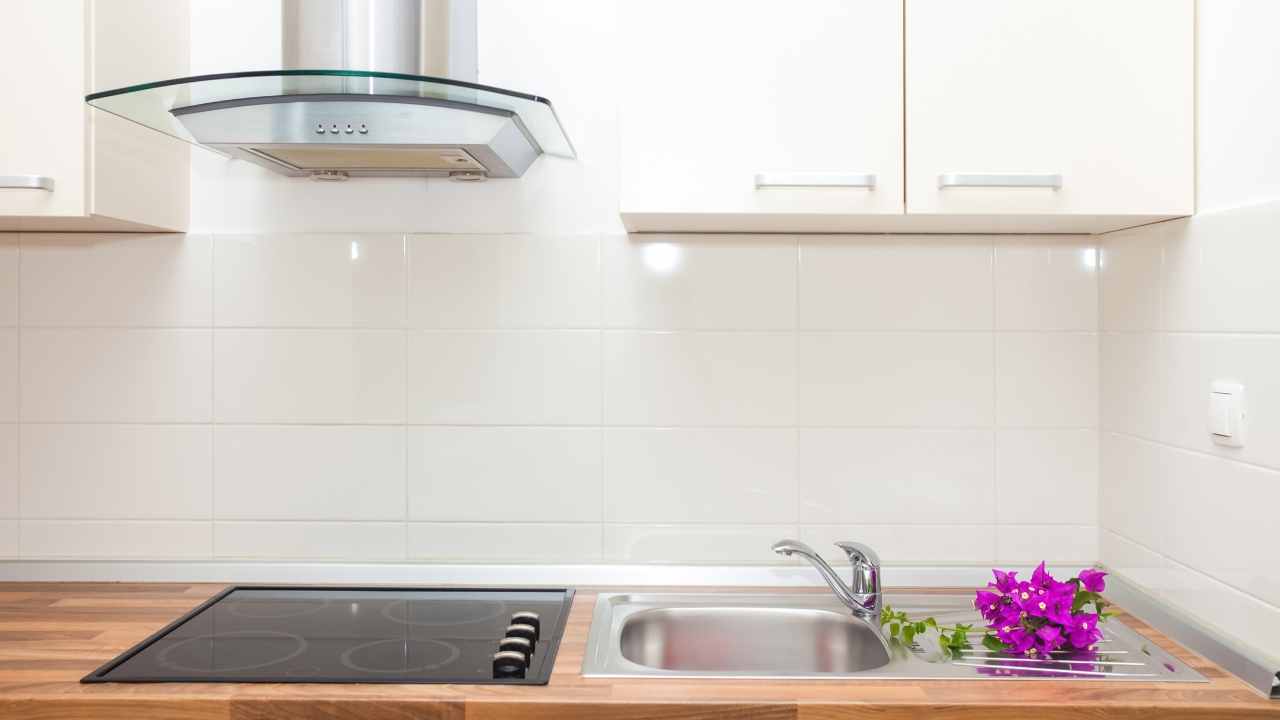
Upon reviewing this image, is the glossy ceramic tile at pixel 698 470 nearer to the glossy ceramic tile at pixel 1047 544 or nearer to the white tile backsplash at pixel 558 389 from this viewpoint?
the white tile backsplash at pixel 558 389

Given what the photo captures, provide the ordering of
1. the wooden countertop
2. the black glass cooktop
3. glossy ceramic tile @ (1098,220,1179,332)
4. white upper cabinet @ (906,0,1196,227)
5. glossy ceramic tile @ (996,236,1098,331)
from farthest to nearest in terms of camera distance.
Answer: glossy ceramic tile @ (996,236,1098,331), glossy ceramic tile @ (1098,220,1179,332), white upper cabinet @ (906,0,1196,227), the black glass cooktop, the wooden countertop

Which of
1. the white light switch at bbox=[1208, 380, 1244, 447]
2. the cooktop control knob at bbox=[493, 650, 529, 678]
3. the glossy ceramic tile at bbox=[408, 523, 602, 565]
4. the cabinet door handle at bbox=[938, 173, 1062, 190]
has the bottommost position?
the cooktop control knob at bbox=[493, 650, 529, 678]

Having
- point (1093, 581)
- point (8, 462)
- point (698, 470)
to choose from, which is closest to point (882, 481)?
point (698, 470)

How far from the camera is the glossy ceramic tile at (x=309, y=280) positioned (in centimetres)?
176

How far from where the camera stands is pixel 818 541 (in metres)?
1.77

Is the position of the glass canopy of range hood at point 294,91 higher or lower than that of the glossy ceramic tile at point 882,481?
higher

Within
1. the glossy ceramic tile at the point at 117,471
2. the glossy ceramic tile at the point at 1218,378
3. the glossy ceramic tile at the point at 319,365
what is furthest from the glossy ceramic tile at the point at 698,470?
the glossy ceramic tile at the point at 117,471

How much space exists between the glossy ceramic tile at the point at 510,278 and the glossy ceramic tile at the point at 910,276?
43 cm

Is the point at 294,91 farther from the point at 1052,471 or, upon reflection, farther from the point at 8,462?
the point at 1052,471

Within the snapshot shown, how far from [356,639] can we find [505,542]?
376 millimetres

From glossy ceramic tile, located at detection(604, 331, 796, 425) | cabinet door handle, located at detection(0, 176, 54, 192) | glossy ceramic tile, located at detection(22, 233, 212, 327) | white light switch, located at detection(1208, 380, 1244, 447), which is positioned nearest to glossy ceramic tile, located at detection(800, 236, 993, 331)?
glossy ceramic tile, located at detection(604, 331, 796, 425)

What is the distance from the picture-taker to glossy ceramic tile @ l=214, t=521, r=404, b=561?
1.77 meters

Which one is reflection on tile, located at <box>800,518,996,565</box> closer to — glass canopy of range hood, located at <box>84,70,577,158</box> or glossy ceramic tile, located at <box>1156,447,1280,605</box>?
glossy ceramic tile, located at <box>1156,447,1280,605</box>

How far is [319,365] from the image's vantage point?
5.79 ft
